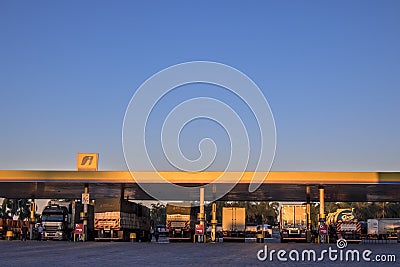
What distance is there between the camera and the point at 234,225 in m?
52.9

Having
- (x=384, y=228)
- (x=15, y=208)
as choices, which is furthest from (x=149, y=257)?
(x=15, y=208)

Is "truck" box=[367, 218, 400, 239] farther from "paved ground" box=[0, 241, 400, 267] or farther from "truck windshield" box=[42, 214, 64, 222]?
"paved ground" box=[0, 241, 400, 267]

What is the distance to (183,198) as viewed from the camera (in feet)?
199

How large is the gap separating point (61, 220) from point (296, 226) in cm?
1723

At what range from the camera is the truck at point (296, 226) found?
4831cm

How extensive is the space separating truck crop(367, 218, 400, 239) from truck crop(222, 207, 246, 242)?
23.3 metres

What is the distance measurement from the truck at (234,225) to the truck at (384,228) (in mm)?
23337

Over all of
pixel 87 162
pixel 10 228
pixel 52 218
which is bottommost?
pixel 10 228

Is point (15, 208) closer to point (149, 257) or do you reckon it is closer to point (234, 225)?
point (234, 225)

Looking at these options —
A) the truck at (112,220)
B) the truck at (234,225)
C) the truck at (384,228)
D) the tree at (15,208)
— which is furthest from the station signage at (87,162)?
the tree at (15,208)

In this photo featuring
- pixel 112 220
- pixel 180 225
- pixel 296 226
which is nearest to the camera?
pixel 112 220

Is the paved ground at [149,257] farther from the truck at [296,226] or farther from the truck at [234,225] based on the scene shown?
the truck at [234,225]

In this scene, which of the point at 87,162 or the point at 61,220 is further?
the point at 61,220

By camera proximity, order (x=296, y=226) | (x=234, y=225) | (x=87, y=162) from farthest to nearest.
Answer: (x=234, y=225) < (x=296, y=226) < (x=87, y=162)
